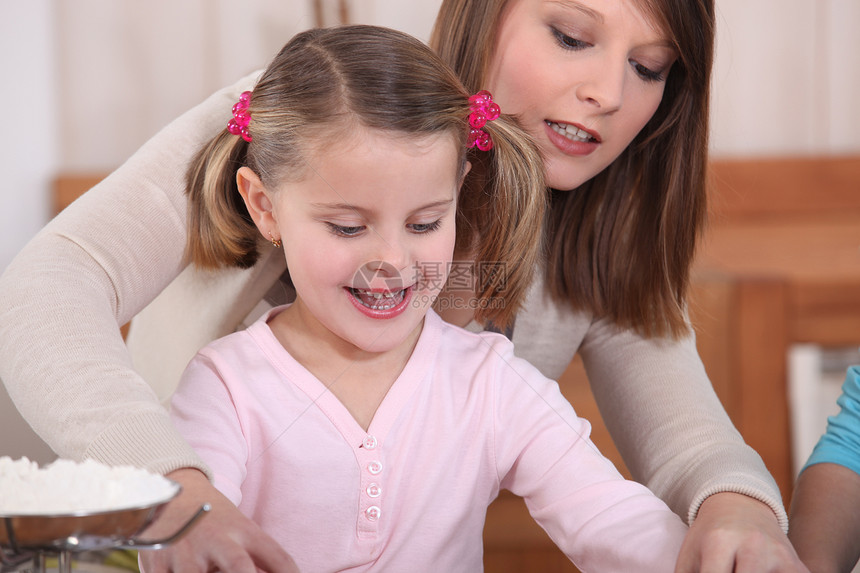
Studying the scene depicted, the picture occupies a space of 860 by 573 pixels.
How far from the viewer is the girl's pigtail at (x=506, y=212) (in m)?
0.86

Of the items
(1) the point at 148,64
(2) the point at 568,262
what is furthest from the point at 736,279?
(1) the point at 148,64

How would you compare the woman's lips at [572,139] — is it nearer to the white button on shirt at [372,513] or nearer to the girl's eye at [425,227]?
the girl's eye at [425,227]

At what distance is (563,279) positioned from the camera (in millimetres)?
1025

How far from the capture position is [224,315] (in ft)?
3.12

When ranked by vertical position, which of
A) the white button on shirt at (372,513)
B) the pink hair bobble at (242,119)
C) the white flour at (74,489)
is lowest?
the white button on shirt at (372,513)

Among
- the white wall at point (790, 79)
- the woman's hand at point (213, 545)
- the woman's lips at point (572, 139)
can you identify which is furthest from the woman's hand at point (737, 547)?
the white wall at point (790, 79)

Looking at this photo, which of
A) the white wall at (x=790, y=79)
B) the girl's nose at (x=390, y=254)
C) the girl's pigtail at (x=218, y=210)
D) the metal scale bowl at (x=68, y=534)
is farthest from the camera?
the white wall at (x=790, y=79)

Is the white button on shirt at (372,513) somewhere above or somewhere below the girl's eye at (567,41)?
below

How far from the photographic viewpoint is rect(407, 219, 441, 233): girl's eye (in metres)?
0.77

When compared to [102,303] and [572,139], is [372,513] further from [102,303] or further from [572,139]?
[572,139]

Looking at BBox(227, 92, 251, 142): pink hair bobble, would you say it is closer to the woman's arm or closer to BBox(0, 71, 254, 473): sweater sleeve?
BBox(0, 71, 254, 473): sweater sleeve

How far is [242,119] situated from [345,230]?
0.17 metres

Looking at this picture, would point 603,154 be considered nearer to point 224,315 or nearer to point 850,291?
point 224,315

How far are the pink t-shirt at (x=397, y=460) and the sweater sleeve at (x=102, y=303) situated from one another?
93 mm
